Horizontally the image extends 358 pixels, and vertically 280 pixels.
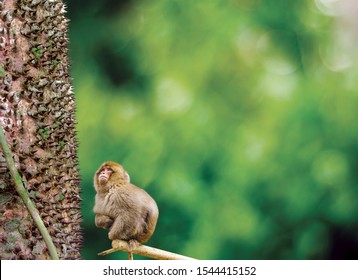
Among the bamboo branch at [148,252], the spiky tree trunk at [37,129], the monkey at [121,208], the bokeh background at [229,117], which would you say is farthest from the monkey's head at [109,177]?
the bokeh background at [229,117]

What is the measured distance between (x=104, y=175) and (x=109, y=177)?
0.06 ft

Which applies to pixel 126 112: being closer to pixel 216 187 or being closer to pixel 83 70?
pixel 83 70

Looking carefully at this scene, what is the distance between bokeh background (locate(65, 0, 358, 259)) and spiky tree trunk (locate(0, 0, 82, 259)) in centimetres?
85

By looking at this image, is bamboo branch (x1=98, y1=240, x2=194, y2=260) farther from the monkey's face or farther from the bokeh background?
the bokeh background

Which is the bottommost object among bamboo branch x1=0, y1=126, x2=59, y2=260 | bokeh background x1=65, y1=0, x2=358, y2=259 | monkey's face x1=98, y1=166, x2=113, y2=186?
bamboo branch x1=0, y1=126, x2=59, y2=260

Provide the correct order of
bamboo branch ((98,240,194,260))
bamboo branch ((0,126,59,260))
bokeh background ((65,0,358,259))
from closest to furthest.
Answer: bamboo branch ((0,126,59,260))
bamboo branch ((98,240,194,260))
bokeh background ((65,0,358,259))

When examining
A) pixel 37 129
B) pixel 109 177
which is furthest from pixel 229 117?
pixel 37 129

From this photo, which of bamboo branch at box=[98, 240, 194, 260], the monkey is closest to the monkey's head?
the monkey

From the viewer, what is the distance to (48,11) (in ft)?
3.22

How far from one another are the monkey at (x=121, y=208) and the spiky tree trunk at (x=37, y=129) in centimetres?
31

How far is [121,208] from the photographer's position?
130 cm

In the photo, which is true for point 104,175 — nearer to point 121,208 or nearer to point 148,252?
point 121,208

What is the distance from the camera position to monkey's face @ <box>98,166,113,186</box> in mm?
1319

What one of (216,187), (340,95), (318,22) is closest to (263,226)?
(216,187)
